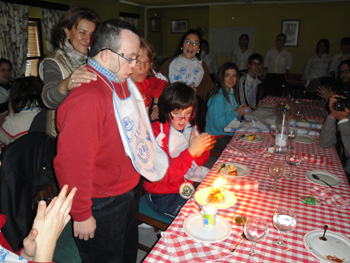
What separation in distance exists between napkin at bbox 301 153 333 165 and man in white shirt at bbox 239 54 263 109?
2501mm

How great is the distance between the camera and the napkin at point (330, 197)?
4.83 feet

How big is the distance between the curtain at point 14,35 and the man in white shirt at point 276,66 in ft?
21.1

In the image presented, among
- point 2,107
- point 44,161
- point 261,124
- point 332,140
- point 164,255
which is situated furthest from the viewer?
point 2,107

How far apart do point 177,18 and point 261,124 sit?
9969 millimetres

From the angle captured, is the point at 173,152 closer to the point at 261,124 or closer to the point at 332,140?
the point at 261,124

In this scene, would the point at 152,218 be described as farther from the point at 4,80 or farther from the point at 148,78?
the point at 4,80

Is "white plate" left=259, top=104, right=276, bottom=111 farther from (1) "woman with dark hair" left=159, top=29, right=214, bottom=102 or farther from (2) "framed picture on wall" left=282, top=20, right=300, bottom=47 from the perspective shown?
(2) "framed picture on wall" left=282, top=20, right=300, bottom=47

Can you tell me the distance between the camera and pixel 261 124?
286cm

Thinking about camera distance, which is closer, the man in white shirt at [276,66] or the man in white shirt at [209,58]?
the man in white shirt at [276,66]

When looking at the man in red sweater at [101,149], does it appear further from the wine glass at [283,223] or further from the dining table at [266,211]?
the wine glass at [283,223]

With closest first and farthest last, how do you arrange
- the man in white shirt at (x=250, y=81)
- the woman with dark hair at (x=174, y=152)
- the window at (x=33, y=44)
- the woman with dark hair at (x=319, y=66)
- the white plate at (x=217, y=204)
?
the white plate at (x=217, y=204) < the woman with dark hair at (x=174, y=152) < the man in white shirt at (x=250, y=81) < the window at (x=33, y=44) < the woman with dark hair at (x=319, y=66)

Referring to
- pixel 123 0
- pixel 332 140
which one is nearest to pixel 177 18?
pixel 123 0

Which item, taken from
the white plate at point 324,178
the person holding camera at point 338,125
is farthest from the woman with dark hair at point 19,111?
the person holding camera at point 338,125

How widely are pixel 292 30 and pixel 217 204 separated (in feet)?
31.1
